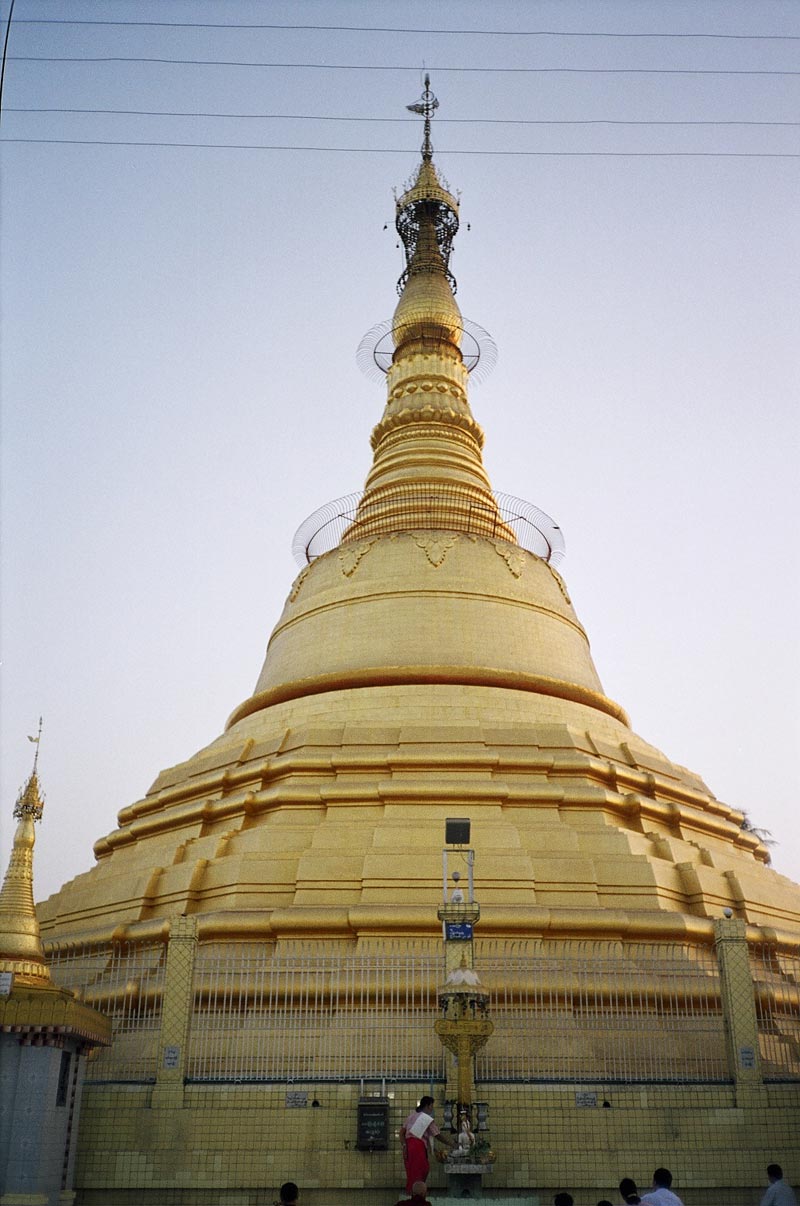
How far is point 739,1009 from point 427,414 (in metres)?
17.4

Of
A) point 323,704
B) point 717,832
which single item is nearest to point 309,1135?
point 323,704

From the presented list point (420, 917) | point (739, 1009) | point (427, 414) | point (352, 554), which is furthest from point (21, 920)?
point (427, 414)

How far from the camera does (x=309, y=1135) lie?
36.2ft

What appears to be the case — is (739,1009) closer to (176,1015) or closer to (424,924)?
(424,924)

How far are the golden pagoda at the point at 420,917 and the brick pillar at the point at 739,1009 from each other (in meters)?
0.03

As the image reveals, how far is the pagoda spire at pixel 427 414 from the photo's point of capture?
24.2 m

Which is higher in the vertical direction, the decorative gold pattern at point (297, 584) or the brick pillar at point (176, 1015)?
the decorative gold pattern at point (297, 584)

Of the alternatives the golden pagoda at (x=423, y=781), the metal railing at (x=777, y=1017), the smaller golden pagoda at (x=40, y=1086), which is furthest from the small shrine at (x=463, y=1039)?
the smaller golden pagoda at (x=40, y=1086)

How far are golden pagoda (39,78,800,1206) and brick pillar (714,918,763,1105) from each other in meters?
0.03

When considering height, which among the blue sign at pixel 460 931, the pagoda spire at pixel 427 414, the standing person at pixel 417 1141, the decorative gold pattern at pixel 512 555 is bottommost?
the standing person at pixel 417 1141

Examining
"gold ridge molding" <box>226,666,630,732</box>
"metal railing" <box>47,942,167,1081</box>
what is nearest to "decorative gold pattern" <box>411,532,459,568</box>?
"gold ridge molding" <box>226,666,630,732</box>

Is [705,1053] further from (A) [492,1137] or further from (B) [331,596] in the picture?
(B) [331,596]

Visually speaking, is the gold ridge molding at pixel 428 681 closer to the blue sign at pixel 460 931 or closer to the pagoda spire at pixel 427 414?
the pagoda spire at pixel 427 414

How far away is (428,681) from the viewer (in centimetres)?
1984
